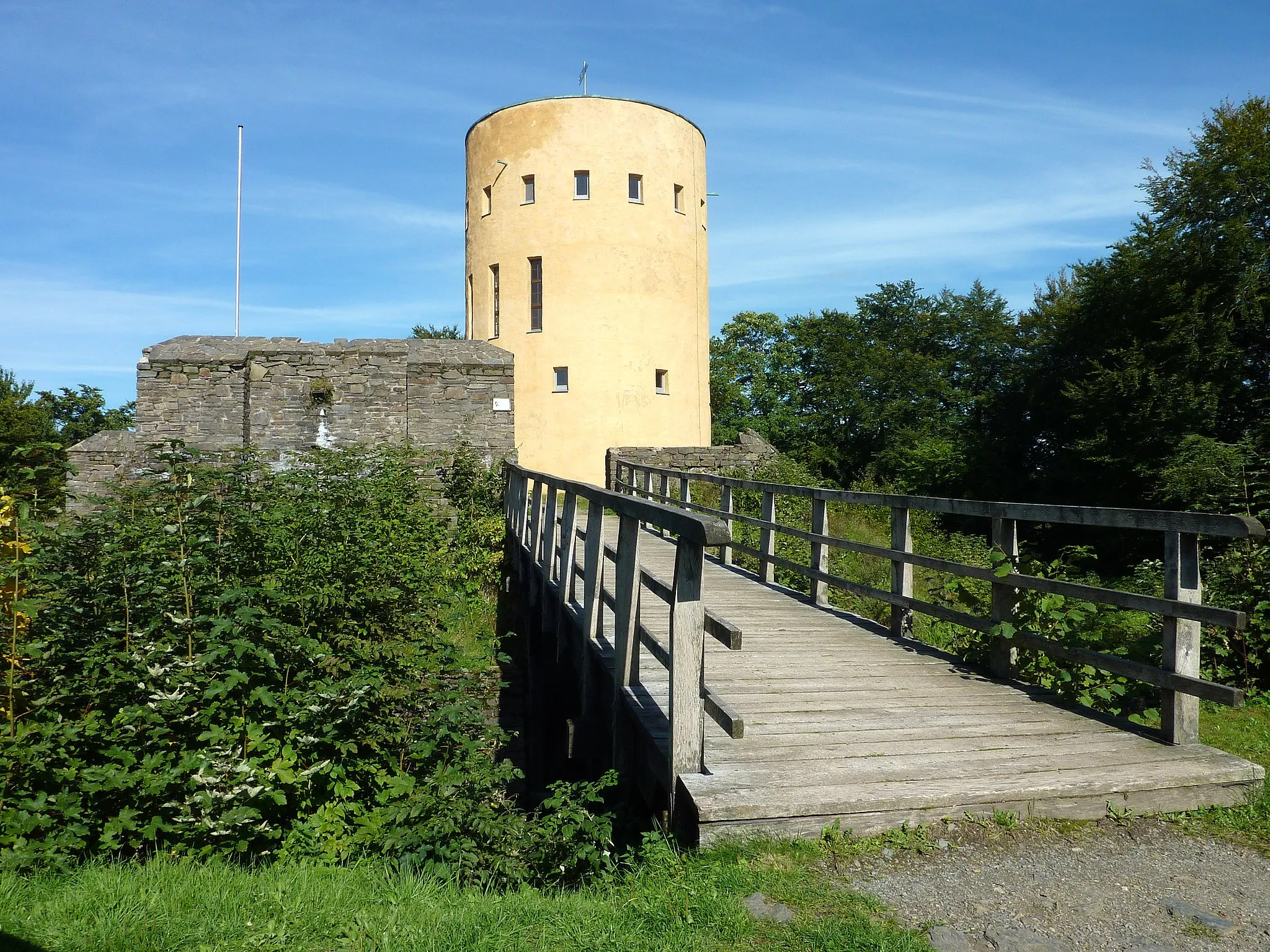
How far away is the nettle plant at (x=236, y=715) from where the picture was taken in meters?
4.54

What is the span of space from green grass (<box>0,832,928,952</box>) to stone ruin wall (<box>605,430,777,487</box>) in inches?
599

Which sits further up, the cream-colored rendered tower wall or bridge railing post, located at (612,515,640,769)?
the cream-colored rendered tower wall

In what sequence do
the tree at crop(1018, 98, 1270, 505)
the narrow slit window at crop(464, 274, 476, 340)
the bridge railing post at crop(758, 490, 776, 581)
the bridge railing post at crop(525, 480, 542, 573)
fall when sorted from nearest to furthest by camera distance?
the bridge railing post at crop(758, 490, 776, 581) < the bridge railing post at crop(525, 480, 542, 573) < the tree at crop(1018, 98, 1270, 505) < the narrow slit window at crop(464, 274, 476, 340)

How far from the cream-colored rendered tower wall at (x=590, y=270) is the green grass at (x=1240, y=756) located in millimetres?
18241

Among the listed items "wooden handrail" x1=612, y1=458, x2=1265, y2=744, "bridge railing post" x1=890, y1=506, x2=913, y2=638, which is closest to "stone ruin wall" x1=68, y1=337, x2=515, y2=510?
"wooden handrail" x1=612, y1=458, x2=1265, y2=744

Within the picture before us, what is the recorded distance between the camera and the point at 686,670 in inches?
149

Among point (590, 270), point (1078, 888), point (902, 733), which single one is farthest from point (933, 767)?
point (590, 270)

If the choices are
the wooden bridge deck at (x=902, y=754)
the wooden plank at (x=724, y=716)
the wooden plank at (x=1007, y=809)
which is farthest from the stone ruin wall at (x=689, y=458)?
the wooden plank at (x=1007, y=809)

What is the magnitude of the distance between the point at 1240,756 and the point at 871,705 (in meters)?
1.69

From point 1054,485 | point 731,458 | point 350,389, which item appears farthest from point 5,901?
point 1054,485

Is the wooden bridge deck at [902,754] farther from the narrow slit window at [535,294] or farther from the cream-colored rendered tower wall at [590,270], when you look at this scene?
the narrow slit window at [535,294]

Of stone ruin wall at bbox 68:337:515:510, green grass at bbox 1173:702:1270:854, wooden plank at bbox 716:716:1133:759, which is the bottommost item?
green grass at bbox 1173:702:1270:854

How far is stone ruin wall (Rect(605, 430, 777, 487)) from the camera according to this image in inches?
763

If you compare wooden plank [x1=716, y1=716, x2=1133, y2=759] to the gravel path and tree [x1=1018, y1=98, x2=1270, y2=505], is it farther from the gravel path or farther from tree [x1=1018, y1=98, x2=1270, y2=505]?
tree [x1=1018, y1=98, x2=1270, y2=505]
